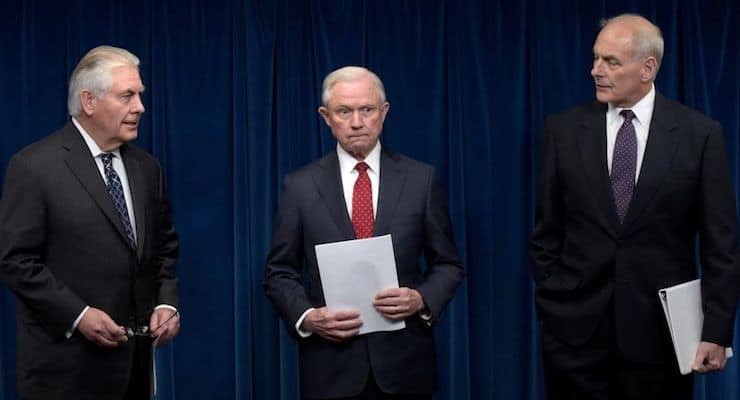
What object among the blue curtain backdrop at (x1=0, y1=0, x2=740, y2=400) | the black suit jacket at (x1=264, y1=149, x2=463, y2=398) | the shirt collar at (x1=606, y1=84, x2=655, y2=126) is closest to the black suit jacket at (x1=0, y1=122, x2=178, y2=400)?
the black suit jacket at (x1=264, y1=149, x2=463, y2=398)

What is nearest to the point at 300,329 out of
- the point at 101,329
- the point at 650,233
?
the point at 101,329

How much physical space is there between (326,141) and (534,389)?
4.17 ft

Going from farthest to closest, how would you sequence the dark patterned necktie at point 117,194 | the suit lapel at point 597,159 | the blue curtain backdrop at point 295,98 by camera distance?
the blue curtain backdrop at point 295,98 < the suit lapel at point 597,159 < the dark patterned necktie at point 117,194

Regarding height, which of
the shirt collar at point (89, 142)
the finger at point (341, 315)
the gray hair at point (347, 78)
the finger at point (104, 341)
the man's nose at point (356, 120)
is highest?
the gray hair at point (347, 78)

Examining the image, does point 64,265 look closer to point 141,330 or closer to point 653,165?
point 141,330

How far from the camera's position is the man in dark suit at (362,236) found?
2914 millimetres

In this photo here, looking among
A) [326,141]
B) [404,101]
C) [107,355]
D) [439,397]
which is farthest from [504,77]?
[107,355]

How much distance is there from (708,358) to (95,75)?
1.95m

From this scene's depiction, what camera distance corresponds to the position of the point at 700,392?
3.90m

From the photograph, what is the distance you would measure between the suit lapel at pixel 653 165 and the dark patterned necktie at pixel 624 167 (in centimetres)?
3

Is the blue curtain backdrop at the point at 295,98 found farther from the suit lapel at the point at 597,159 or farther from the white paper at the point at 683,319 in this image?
the white paper at the point at 683,319

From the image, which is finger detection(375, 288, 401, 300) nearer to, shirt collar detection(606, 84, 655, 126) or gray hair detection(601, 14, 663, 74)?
shirt collar detection(606, 84, 655, 126)

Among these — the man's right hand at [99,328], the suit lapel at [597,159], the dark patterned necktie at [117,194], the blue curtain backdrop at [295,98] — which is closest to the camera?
the man's right hand at [99,328]

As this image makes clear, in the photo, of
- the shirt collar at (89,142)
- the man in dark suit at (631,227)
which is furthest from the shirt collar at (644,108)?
the shirt collar at (89,142)
